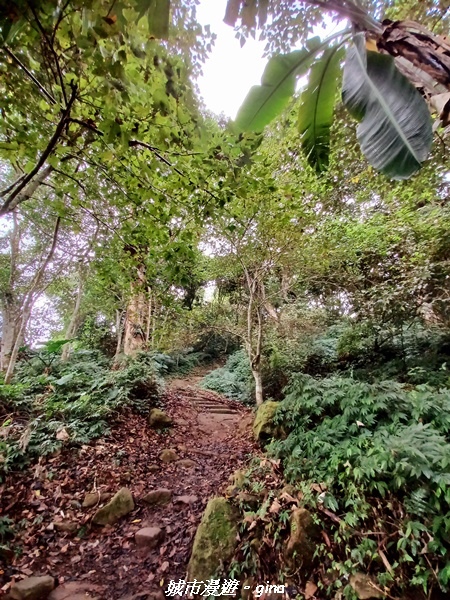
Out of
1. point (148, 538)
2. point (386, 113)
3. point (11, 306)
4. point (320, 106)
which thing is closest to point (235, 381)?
point (148, 538)

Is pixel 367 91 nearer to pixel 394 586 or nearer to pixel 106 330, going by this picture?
pixel 394 586

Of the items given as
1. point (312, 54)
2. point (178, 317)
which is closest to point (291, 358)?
point (178, 317)

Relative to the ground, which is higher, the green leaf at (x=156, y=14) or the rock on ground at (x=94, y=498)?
the green leaf at (x=156, y=14)

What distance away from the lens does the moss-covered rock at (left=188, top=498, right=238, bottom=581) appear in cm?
261

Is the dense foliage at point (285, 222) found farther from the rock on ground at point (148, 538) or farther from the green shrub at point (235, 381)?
the rock on ground at point (148, 538)

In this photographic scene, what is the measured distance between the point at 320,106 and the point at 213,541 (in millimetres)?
3867

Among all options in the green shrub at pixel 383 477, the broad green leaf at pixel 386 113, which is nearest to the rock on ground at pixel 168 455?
the green shrub at pixel 383 477

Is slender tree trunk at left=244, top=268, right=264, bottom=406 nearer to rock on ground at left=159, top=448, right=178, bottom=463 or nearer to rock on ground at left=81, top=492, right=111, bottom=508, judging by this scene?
rock on ground at left=159, top=448, right=178, bottom=463

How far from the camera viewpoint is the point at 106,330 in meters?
11.7

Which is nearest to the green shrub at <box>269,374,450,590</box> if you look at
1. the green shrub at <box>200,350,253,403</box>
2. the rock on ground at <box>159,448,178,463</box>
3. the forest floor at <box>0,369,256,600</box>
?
the forest floor at <box>0,369,256,600</box>

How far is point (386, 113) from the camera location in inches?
50.8

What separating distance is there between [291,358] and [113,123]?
636 cm

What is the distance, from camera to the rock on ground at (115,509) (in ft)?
10.8

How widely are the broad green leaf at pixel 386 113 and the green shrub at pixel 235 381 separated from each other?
7.34m
